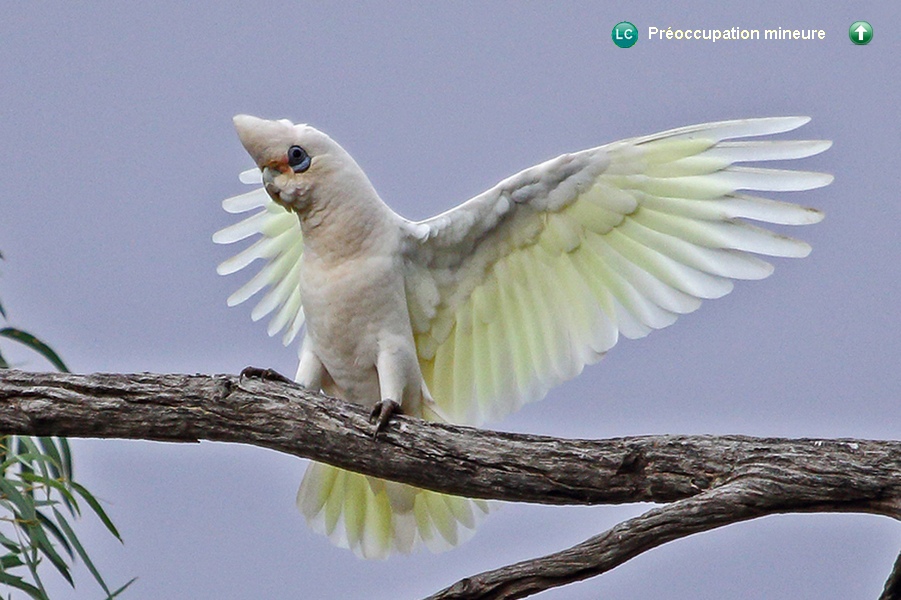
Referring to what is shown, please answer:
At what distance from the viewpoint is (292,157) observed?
2301mm

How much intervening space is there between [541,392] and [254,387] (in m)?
0.66

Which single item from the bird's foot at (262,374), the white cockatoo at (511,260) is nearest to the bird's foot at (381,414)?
the white cockatoo at (511,260)

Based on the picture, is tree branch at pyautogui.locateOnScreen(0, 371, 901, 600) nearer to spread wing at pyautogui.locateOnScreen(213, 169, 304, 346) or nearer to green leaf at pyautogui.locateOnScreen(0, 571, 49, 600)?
green leaf at pyautogui.locateOnScreen(0, 571, 49, 600)

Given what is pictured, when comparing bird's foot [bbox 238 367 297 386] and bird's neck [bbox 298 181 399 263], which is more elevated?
bird's neck [bbox 298 181 399 263]

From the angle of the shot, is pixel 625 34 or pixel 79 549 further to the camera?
pixel 625 34

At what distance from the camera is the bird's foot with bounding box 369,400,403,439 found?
7.00 feet

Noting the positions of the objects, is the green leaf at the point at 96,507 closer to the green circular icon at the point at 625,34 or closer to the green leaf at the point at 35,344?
the green leaf at the point at 35,344

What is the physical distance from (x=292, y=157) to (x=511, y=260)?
510 mm

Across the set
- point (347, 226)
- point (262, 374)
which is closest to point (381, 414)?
point (262, 374)

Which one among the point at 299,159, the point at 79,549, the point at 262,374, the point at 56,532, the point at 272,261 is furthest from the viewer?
the point at 272,261

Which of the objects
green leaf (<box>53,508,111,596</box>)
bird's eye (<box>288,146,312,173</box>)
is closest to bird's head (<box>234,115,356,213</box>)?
bird's eye (<box>288,146,312,173</box>)

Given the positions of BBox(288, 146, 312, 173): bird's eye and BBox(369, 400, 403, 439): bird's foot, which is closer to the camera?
BBox(369, 400, 403, 439): bird's foot

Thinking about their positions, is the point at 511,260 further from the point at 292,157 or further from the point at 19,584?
the point at 19,584

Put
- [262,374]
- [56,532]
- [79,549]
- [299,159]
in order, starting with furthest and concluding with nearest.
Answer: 1. [56,532]
2. [79,549]
3. [299,159]
4. [262,374]
